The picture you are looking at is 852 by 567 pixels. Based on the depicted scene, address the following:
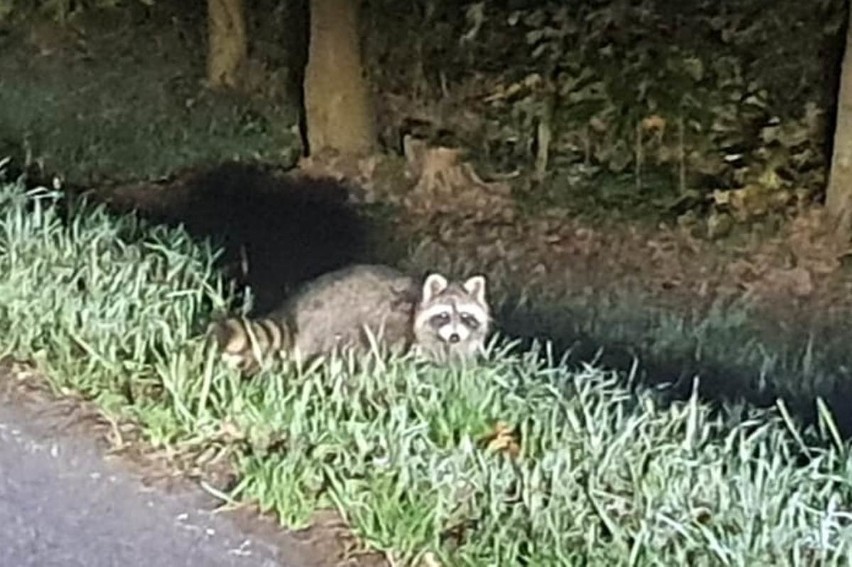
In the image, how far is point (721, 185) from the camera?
33.3 feet

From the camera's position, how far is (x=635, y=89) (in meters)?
11.1

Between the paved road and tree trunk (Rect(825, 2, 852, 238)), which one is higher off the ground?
tree trunk (Rect(825, 2, 852, 238))

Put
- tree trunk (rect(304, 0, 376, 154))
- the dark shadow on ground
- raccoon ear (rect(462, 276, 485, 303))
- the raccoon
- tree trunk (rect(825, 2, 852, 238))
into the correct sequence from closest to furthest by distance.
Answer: the raccoon, raccoon ear (rect(462, 276, 485, 303)), the dark shadow on ground, tree trunk (rect(825, 2, 852, 238)), tree trunk (rect(304, 0, 376, 154))

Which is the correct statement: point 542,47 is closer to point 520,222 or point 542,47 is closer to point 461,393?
point 520,222

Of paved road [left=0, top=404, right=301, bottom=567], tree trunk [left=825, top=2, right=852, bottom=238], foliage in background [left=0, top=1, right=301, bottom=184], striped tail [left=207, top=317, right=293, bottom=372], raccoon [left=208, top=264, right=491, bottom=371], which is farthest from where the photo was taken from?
foliage in background [left=0, top=1, right=301, bottom=184]

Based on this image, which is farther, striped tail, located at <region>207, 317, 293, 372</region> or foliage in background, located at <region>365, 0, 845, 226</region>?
foliage in background, located at <region>365, 0, 845, 226</region>

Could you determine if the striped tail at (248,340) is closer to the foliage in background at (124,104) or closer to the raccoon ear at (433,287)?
the raccoon ear at (433,287)

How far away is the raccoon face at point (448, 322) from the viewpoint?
5777mm

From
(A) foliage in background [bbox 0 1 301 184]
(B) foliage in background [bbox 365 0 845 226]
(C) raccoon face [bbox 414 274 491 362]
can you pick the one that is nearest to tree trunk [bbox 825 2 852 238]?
(B) foliage in background [bbox 365 0 845 226]

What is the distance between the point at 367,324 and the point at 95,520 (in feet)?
4.56

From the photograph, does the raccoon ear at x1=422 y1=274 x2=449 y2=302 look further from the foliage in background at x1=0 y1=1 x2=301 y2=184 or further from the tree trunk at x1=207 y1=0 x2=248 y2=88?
the tree trunk at x1=207 y1=0 x2=248 y2=88

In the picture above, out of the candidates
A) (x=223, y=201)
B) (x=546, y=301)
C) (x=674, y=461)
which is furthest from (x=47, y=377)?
(x=223, y=201)

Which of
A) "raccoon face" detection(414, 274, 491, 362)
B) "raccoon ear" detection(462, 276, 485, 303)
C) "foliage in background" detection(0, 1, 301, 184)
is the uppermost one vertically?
"raccoon ear" detection(462, 276, 485, 303)

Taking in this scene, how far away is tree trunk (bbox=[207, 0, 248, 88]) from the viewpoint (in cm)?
1284
